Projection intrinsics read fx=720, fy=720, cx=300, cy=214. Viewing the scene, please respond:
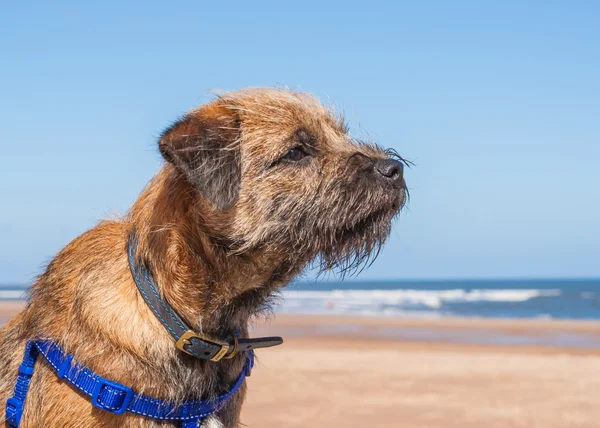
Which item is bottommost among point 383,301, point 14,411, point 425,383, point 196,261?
point 383,301

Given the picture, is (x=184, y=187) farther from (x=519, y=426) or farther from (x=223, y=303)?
(x=519, y=426)

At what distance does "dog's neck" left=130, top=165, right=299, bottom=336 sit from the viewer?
10.4 ft

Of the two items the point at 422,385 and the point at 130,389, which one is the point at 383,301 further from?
the point at 130,389

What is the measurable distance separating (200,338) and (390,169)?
1.23m

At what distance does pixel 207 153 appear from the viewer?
10.6 ft

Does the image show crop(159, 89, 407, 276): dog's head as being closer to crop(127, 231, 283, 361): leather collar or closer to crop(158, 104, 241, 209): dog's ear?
crop(158, 104, 241, 209): dog's ear

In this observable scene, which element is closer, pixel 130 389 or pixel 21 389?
pixel 130 389

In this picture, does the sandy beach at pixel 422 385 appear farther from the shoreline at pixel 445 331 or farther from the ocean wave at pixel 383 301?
the ocean wave at pixel 383 301

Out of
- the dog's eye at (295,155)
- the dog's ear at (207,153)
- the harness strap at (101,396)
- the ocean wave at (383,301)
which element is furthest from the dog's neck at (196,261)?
the ocean wave at (383,301)

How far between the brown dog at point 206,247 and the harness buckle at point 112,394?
2.0 inches

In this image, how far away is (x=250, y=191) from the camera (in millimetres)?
3395

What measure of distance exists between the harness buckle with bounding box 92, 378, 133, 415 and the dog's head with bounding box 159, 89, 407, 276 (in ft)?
2.54

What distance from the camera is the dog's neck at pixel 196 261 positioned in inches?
125

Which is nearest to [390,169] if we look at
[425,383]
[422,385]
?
[422,385]
